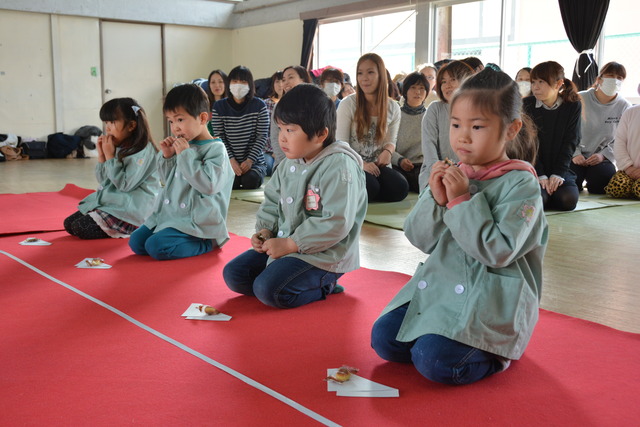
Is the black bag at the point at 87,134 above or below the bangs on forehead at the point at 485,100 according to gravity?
below

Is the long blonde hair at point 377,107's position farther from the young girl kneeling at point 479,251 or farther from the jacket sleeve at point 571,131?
the young girl kneeling at point 479,251

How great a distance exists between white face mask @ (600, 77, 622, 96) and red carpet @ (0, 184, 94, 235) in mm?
4115

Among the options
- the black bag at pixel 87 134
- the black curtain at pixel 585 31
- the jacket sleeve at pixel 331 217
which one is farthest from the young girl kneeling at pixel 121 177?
the black bag at pixel 87 134

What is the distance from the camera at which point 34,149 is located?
29.5 ft

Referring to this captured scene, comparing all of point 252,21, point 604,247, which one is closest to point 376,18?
point 252,21

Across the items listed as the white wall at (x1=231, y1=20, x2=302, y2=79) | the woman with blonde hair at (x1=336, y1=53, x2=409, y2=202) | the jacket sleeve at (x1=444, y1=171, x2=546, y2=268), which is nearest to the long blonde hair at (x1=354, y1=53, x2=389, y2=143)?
the woman with blonde hair at (x1=336, y1=53, x2=409, y2=202)

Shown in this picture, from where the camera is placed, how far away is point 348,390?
1.43m

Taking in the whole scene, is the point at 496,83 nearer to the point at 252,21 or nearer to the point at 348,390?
the point at 348,390

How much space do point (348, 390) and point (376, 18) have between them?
27.1 feet

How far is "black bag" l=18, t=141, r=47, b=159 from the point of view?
29.4 ft

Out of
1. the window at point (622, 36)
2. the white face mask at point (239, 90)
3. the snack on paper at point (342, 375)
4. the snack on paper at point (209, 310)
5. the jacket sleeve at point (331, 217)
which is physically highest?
the window at point (622, 36)

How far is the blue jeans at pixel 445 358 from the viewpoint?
1.41 meters

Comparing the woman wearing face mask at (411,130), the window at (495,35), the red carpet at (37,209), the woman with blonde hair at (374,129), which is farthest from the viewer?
the window at (495,35)

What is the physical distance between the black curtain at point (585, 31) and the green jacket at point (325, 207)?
203 inches
